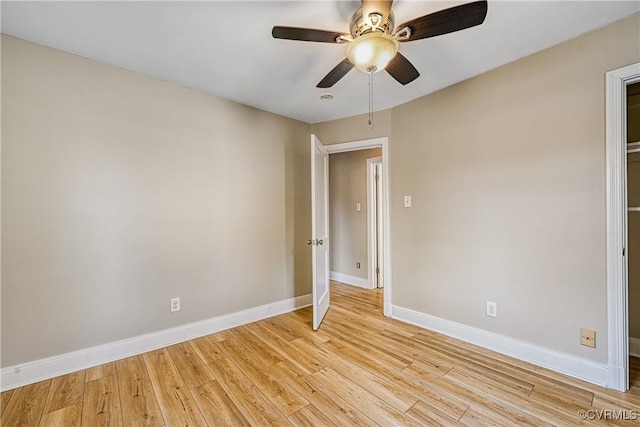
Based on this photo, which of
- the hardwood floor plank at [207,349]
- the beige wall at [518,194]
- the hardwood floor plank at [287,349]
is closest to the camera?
the beige wall at [518,194]

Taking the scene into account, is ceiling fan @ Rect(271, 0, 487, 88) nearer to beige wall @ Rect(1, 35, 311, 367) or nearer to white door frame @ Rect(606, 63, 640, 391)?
white door frame @ Rect(606, 63, 640, 391)

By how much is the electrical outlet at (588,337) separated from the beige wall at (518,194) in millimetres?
34

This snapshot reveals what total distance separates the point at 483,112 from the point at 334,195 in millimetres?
2801

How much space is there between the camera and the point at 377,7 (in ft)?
4.50

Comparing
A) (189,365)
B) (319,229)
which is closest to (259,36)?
(319,229)

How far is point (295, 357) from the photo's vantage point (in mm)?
2326

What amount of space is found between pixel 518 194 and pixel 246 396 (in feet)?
8.31

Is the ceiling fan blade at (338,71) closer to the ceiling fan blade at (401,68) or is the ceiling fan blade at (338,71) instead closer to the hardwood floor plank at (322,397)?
the ceiling fan blade at (401,68)

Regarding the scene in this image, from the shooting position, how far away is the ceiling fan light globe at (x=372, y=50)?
1410mm

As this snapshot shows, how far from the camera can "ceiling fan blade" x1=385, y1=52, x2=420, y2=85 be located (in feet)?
5.40

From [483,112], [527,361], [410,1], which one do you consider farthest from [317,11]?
[527,361]

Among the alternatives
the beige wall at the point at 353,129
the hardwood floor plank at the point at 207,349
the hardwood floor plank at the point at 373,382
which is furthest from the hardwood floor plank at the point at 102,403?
the beige wall at the point at 353,129

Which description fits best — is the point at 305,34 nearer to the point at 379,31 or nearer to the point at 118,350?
the point at 379,31

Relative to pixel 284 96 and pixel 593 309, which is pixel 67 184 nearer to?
pixel 284 96
